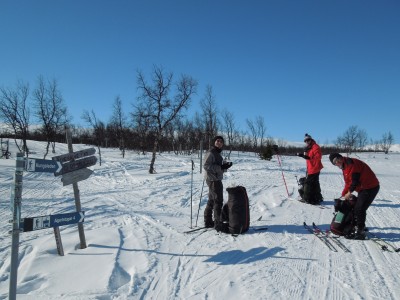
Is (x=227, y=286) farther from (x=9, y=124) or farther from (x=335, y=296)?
(x=9, y=124)

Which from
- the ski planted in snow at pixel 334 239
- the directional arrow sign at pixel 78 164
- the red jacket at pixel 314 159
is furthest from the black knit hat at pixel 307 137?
the directional arrow sign at pixel 78 164

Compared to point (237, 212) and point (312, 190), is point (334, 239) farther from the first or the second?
point (312, 190)

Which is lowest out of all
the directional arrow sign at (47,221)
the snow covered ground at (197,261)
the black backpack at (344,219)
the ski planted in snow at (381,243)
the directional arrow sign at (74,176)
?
the snow covered ground at (197,261)

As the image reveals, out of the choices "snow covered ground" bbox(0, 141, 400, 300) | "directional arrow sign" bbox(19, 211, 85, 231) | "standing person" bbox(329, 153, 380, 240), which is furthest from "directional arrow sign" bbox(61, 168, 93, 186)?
"standing person" bbox(329, 153, 380, 240)

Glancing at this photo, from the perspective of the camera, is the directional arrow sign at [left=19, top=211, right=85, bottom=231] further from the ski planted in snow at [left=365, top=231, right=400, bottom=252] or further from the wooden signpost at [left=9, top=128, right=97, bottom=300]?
the ski planted in snow at [left=365, top=231, right=400, bottom=252]

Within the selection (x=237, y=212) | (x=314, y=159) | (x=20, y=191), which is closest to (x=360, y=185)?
(x=237, y=212)

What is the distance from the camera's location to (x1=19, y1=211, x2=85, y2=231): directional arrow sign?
3449mm

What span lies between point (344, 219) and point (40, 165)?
19.0ft

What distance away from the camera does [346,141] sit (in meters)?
84.1

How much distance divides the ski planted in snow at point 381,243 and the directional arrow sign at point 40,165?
18.4ft

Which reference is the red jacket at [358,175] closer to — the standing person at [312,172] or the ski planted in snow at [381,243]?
the ski planted in snow at [381,243]

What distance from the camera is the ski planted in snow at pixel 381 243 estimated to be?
561cm

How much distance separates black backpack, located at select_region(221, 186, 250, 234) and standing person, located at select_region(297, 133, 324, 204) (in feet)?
12.6

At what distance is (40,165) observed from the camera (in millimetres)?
3680
